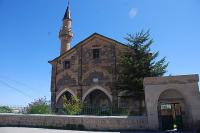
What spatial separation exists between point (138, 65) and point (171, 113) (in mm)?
6110

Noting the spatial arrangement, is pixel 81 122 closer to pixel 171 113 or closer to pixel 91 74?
pixel 171 113

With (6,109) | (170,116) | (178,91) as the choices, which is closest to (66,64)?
(6,109)

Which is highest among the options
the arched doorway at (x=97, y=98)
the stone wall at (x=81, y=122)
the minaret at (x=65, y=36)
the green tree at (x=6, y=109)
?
the minaret at (x=65, y=36)

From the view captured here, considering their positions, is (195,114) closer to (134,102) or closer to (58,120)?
(58,120)

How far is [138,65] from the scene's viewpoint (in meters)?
21.6

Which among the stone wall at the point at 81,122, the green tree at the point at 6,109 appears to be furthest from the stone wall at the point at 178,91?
the green tree at the point at 6,109

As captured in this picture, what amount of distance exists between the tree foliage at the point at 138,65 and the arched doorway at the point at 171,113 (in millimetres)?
4940

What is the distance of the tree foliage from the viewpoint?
2156 centimetres

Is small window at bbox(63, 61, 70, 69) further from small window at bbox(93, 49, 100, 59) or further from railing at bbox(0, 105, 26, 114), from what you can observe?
railing at bbox(0, 105, 26, 114)

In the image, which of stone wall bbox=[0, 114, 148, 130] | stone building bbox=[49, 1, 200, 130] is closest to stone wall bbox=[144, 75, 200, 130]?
stone wall bbox=[0, 114, 148, 130]

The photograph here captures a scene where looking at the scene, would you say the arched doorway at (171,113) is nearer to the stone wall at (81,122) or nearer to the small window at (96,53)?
the stone wall at (81,122)

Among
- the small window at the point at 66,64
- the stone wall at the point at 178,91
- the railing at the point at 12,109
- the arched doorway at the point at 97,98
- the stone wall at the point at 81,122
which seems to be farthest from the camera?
the small window at the point at 66,64

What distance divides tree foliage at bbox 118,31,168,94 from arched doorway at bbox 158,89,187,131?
4940mm

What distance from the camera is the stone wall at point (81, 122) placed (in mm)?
14977
